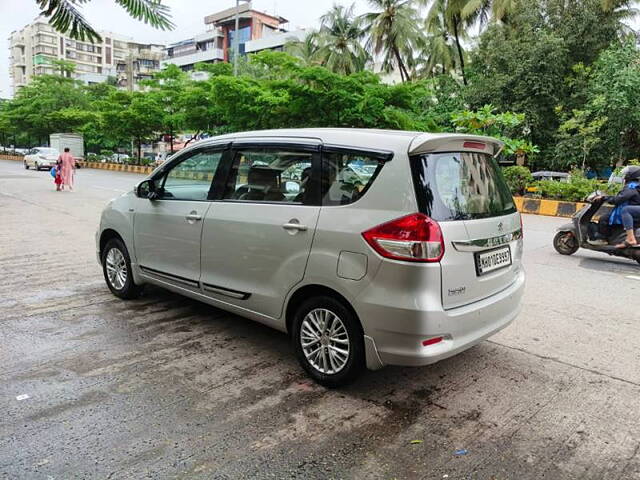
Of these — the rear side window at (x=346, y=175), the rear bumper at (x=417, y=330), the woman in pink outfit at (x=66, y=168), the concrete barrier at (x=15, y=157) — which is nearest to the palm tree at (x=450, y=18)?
the woman in pink outfit at (x=66, y=168)

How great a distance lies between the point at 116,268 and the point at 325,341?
114 inches

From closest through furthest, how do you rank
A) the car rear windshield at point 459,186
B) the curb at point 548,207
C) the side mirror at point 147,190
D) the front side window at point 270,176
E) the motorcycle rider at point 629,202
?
1. the car rear windshield at point 459,186
2. the front side window at point 270,176
3. the side mirror at point 147,190
4. the motorcycle rider at point 629,202
5. the curb at point 548,207

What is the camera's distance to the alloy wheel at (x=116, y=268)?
5246 millimetres

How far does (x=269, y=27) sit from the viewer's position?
73.9m

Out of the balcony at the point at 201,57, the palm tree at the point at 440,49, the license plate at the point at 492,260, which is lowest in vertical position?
the license plate at the point at 492,260

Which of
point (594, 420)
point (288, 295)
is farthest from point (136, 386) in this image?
point (594, 420)

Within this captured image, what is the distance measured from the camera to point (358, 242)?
3.13 metres

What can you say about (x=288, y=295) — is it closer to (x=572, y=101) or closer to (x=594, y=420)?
(x=594, y=420)

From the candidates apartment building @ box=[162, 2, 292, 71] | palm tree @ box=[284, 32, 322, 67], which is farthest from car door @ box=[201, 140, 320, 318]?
apartment building @ box=[162, 2, 292, 71]

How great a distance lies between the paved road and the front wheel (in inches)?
128

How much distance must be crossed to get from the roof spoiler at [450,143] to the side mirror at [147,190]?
258 centimetres

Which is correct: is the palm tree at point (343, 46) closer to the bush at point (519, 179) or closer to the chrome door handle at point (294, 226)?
the bush at point (519, 179)

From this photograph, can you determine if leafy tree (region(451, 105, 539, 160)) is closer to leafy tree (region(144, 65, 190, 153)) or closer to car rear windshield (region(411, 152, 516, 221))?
car rear windshield (region(411, 152, 516, 221))

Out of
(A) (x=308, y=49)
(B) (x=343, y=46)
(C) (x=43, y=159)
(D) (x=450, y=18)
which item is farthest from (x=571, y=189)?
(C) (x=43, y=159)
